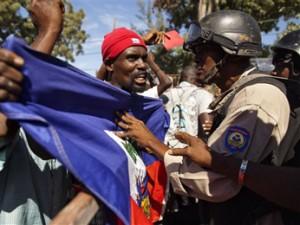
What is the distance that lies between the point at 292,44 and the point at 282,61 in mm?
214

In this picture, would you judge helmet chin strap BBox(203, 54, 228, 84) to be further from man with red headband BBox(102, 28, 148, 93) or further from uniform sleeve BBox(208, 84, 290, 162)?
man with red headband BBox(102, 28, 148, 93)

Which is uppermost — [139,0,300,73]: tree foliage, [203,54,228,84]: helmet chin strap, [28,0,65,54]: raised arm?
[139,0,300,73]: tree foliage

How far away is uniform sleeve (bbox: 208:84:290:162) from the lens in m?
2.19

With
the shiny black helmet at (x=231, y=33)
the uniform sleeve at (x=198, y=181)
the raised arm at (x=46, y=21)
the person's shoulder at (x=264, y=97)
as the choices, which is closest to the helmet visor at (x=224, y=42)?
the shiny black helmet at (x=231, y=33)

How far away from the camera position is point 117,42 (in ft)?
10.5

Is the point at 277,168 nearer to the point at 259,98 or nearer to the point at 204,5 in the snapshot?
the point at 259,98

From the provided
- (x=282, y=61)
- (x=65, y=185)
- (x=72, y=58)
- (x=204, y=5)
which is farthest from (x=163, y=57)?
(x=65, y=185)

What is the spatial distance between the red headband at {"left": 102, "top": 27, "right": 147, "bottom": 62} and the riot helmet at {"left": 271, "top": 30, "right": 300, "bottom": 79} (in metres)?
2.19

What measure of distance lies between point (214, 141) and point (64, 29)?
2403 cm

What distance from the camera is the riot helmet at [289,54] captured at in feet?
15.8

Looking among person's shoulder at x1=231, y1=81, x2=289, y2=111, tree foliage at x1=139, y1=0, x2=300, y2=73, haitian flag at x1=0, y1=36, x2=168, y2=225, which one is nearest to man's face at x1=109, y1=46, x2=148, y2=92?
haitian flag at x1=0, y1=36, x2=168, y2=225

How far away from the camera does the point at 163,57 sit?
19.3 meters

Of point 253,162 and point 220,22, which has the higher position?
point 220,22

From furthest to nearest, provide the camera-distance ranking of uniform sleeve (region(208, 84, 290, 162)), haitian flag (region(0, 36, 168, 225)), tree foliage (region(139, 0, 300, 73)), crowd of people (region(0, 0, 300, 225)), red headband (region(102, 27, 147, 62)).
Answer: tree foliage (region(139, 0, 300, 73)) → red headband (region(102, 27, 147, 62)) → uniform sleeve (region(208, 84, 290, 162)) → crowd of people (region(0, 0, 300, 225)) → haitian flag (region(0, 36, 168, 225))
